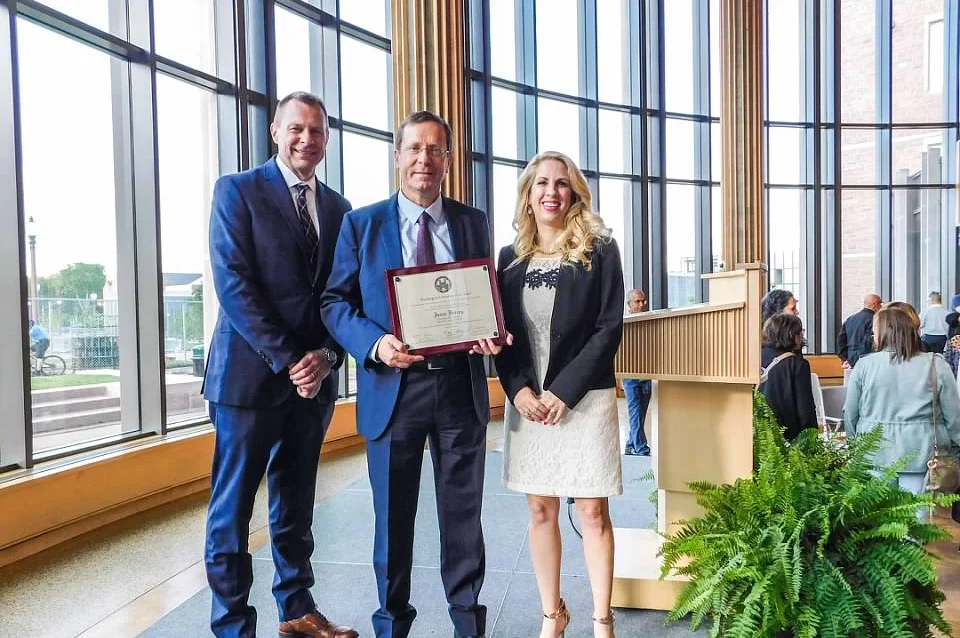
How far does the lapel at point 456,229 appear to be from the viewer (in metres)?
2.43

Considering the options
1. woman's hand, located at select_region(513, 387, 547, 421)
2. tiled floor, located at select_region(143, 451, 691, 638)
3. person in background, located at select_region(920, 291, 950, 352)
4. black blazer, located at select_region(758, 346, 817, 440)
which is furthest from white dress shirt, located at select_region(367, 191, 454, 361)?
person in background, located at select_region(920, 291, 950, 352)

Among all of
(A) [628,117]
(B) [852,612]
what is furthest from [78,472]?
(A) [628,117]

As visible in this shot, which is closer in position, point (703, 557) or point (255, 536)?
point (703, 557)

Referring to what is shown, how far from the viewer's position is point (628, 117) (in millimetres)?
12539

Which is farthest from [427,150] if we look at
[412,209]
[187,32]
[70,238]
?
[187,32]

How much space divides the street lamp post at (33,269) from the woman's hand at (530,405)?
387cm

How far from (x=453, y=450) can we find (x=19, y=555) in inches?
119

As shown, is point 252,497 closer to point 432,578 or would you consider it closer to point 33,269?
point 432,578

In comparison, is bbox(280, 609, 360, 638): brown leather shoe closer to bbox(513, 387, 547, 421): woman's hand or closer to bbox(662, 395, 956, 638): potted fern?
bbox(513, 387, 547, 421): woman's hand

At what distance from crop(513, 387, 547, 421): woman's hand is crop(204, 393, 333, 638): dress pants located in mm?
760

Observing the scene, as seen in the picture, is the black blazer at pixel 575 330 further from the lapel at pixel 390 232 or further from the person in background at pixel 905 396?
the person in background at pixel 905 396

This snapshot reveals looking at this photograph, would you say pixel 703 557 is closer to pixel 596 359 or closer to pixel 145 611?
pixel 596 359

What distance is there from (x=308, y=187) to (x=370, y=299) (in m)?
0.52

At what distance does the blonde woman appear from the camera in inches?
94.0
